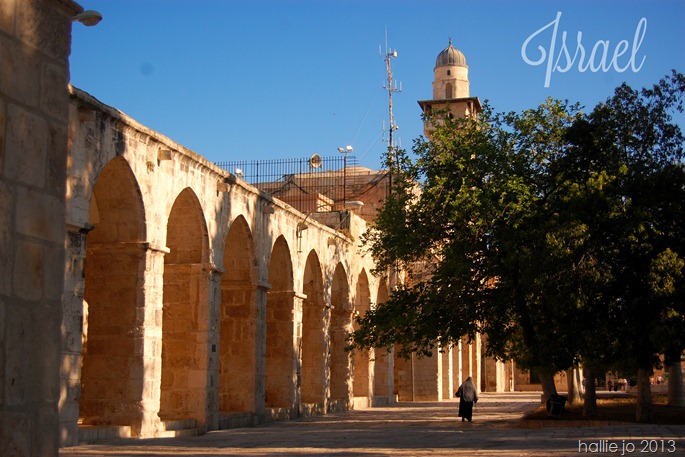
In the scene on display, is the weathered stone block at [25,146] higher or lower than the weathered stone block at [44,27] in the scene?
lower

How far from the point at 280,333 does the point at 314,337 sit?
9.39 ft

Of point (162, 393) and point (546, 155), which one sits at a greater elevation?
point (546, 155)

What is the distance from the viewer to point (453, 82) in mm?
56906

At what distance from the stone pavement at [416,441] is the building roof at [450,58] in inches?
1506

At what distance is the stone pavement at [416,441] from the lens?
13.4m

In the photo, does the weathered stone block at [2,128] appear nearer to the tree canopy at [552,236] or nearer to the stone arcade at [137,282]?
the stone arcade at [137,282]

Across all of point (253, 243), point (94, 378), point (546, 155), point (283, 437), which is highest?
point (546, 155)

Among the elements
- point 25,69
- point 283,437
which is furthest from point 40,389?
point 283,437

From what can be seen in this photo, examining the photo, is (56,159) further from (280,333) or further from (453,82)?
(453,82)

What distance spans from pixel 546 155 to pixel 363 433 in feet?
25.9

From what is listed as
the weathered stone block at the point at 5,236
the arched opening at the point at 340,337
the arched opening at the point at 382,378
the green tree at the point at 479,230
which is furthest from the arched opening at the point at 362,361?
the weathered stone block at the point at 5,236

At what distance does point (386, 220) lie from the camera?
900 inches

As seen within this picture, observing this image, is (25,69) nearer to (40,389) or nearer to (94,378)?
(40,389)

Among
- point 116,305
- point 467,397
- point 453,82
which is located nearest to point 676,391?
point 467,397
